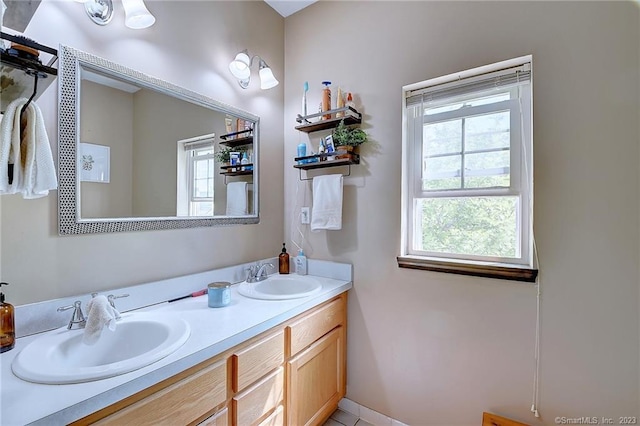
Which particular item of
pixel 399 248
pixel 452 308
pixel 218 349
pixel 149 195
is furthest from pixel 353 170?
pixel 218 349

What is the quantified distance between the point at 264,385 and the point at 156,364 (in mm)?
530

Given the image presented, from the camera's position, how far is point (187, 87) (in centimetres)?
153

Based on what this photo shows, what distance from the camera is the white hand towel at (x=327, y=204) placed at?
1779 mm

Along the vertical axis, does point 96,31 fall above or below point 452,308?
above

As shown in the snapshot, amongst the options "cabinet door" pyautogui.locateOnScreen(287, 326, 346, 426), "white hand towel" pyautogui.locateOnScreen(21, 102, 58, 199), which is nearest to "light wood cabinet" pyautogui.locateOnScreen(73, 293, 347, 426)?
"cabinet door" pyautogui.locateOnScreen(287, 326, 346, 426)

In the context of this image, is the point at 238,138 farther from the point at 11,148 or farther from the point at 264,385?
the point at 264,385

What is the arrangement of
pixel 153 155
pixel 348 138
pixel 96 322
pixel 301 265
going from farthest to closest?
1. pixel 301 265
2. pixel 348 138
3. pixel 153 155
4. pixel 96 322

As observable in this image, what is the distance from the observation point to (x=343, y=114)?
176cm

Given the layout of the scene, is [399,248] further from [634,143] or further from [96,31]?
[96,31]

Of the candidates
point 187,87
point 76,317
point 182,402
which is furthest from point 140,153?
point 182,402

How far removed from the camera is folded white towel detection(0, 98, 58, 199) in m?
0.84

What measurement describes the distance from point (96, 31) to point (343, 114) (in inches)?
47.9

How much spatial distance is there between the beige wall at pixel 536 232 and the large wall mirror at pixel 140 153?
0.70 metres

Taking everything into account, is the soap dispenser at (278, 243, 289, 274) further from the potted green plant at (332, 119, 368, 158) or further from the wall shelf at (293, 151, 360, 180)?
the potted green plant at (332, 119, 368, 158)
